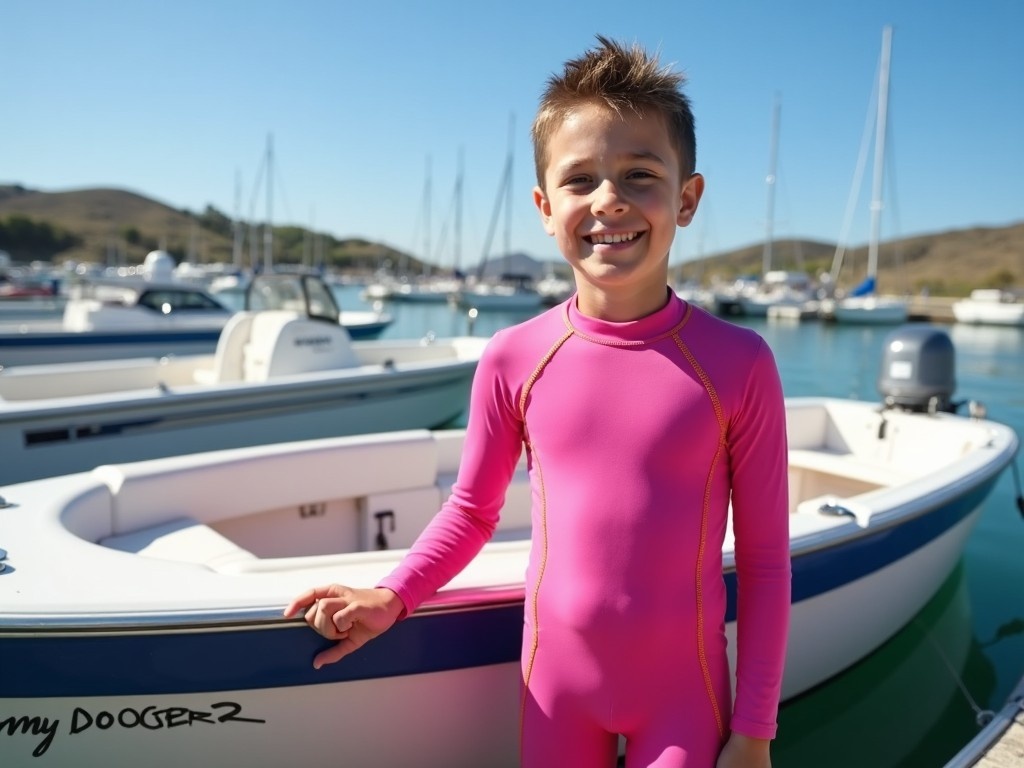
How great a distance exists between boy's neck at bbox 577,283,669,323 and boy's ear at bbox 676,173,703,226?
145mm

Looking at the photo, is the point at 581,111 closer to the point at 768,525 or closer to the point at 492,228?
the point at 768,525

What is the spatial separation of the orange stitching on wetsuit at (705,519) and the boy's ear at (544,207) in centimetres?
37

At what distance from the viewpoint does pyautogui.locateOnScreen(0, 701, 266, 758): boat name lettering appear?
82.0 inches

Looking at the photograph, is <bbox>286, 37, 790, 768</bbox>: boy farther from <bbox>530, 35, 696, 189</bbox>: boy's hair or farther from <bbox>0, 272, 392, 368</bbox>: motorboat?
<bbox>0, 272, 392, 368</bbox>: motorboat

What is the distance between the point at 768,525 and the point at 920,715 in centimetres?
337

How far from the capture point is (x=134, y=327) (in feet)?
38.4

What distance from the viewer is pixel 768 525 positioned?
152 centimetres

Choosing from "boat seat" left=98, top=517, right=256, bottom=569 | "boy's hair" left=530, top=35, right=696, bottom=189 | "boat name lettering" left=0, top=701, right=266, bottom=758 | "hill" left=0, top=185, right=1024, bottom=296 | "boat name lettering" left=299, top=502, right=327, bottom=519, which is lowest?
"boat name lettering" left=0, top=701, right=266, bottom=758

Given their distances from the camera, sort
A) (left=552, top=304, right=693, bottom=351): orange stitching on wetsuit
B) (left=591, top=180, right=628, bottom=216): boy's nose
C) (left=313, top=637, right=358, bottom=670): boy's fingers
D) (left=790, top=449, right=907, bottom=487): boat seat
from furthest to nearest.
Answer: (left=790, top=449, right=907, bottom=487): boat seat < (left=313, top=637, right=358, bottom=670): boy's fingers < (left=552, top=304, right=693, bottom=351): orange stitching on wetsuit < (left=591, top=180, right=628, bottom=216): boy's nose

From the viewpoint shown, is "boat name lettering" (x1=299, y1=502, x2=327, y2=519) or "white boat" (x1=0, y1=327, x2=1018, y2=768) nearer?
"white boat" (x1=0, y1=327, x2=1018, y2=768)

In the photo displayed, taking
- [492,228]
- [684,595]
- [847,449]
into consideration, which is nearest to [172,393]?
[847,449]

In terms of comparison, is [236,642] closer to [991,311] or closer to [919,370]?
[919,370]

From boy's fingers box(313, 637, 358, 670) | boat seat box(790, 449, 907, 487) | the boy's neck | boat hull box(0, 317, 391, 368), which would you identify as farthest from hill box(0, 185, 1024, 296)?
the boy's neck

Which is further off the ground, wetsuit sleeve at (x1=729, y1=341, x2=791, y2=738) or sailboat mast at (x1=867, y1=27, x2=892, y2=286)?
sailboat mast at (x1=867, y1=27, x2=892, y2=286)
